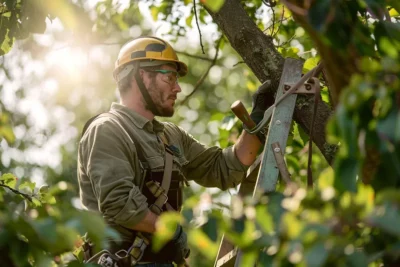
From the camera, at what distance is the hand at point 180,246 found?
509 cm

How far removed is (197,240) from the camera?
8.67 ft

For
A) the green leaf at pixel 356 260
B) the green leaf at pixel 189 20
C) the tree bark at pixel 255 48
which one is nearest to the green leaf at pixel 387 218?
the green leaf at pixel 356 260

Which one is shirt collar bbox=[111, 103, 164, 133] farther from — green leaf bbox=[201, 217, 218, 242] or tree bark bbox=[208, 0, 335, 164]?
green leaf bbox=[201, 217, 218, 242]

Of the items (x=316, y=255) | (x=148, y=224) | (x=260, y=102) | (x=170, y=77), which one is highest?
(x=170, y=77)

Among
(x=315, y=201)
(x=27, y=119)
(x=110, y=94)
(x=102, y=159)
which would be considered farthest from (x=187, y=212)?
(x=110, y=94)

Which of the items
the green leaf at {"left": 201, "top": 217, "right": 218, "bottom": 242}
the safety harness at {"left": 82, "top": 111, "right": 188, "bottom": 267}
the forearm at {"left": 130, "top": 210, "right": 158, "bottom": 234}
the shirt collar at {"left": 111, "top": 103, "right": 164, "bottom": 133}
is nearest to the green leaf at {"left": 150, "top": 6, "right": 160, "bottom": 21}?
the shirt collar at {"left": 111, "top": 103, "right": 164, "bottom": 133}

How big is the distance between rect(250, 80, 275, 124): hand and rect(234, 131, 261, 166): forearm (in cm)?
18

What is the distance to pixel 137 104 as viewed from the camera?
559 cm

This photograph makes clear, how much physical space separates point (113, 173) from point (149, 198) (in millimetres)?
280

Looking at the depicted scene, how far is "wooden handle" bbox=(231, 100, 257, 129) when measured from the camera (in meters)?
4.88

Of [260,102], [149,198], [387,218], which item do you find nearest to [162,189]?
[149,198]

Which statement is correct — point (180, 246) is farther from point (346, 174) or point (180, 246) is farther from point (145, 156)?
point (346, 174)

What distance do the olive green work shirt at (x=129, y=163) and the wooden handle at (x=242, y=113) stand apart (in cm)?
40

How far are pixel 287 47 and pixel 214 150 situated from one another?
101 centimetres
